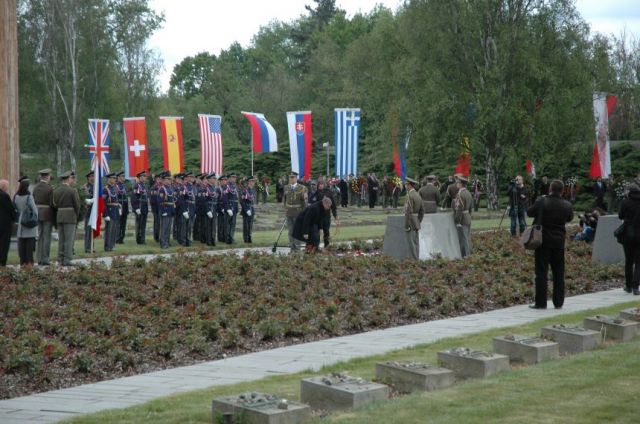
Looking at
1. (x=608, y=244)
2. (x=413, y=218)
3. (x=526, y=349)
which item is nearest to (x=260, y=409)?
(x=526, y=349)

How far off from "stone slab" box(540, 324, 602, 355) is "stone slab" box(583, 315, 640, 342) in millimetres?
481

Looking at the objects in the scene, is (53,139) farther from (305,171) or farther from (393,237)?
(393,237)

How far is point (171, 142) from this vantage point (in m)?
37.2

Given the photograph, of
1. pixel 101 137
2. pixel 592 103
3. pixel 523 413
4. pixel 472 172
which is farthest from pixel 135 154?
pixel 523 413

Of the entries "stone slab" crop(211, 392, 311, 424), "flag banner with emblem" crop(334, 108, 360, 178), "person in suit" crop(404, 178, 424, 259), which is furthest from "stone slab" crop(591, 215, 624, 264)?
"flag banner with emblem" crop(334, 108, 360, 178)

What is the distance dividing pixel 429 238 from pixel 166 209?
747cm

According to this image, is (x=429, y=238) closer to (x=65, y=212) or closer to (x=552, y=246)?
(x=65, y=212)

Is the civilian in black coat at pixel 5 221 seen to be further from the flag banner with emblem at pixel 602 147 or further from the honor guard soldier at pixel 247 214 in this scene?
the flag banner with emblem at pixel 602 147

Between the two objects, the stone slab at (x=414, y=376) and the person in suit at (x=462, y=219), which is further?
the person in suit at (x=462, y=219)

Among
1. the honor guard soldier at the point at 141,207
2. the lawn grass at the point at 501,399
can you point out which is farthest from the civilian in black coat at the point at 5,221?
the lawn grass at the point at 501,399

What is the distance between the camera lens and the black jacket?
1544cm

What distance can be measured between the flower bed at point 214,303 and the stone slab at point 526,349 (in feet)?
10.1

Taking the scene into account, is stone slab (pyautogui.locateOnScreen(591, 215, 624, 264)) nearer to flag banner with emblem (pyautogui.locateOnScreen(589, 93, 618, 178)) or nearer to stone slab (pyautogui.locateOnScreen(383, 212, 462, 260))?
stone slab (pyautogui.locateOnScreen(383, 212, 462, 260))

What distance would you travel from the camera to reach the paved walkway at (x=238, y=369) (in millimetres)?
8398
